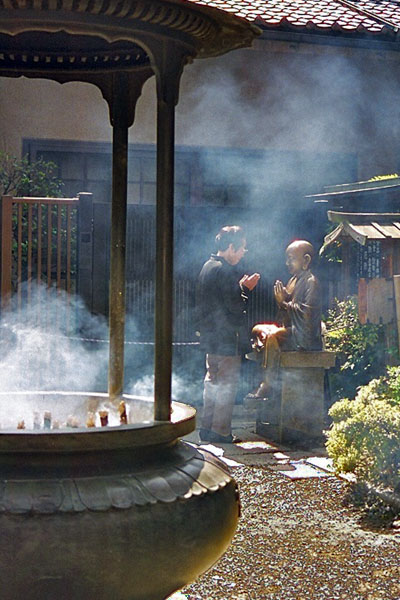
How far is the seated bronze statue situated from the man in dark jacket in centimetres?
38

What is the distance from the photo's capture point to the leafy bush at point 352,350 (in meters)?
9.83

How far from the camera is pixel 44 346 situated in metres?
10.2

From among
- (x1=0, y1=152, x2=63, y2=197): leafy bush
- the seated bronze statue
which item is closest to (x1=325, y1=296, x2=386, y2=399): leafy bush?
the seated bronze statue

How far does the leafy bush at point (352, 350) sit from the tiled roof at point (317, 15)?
4.00 m

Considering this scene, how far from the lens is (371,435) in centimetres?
684

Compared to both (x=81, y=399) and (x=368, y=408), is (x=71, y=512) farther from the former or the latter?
(x=368, y=408)

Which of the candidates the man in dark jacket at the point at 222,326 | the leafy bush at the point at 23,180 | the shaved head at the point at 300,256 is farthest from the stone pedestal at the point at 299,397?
the leafy bush at the point at 23,180

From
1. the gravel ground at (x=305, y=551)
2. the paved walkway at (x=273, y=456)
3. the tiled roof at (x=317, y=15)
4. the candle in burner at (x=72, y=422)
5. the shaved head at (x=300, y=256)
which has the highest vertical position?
the tiled roof at (x=317, y=15)

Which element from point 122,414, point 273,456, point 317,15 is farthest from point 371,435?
point 317,15

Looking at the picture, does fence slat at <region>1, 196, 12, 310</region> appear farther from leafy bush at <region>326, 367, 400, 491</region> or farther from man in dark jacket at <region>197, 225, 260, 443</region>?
leafy bush at <region>326, 367, 400, 491</region>

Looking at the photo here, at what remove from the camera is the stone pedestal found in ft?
30.4

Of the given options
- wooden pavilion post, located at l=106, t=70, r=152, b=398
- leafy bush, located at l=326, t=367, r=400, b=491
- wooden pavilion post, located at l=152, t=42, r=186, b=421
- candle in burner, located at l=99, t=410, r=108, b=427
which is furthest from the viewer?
leafy bush, located at l=326, t=367, r=400, b=491

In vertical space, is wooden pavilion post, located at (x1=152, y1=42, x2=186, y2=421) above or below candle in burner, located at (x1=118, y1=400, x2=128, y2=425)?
above

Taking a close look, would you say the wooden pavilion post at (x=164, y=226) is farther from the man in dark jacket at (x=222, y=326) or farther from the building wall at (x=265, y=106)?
the building wall at (x=265, y=106)
